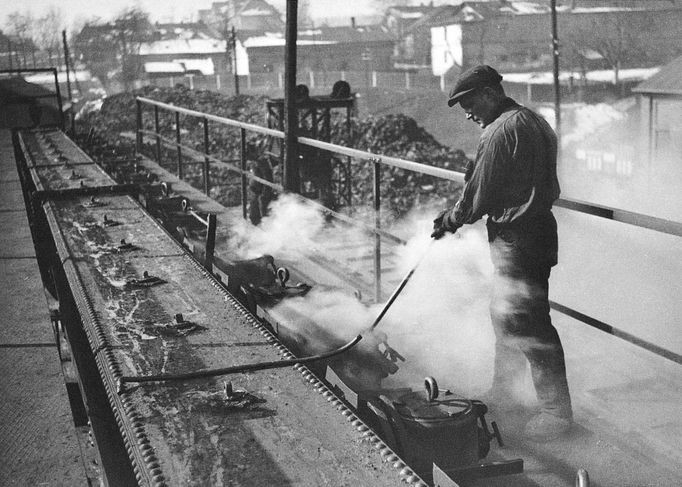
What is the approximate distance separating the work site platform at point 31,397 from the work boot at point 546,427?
1956mm

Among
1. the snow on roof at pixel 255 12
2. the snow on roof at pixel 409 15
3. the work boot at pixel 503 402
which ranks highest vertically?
the snow on roof at pixel 255 12

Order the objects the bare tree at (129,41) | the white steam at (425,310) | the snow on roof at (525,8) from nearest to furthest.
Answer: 1. the white steam at (425,310)
2. the snow on roof at (525,8)
3. the bare tree at (129,41)

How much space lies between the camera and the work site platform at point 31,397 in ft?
9.56

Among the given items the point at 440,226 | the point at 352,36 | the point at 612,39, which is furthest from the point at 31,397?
the point at 352,36

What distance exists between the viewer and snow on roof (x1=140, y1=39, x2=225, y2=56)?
8056cm

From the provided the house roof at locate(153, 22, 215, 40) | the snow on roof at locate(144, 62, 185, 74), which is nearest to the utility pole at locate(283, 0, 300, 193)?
the snow on roof at locate(144, 62, 185, 74)

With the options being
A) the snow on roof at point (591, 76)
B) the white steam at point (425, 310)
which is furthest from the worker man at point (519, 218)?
the snow on roof at point (591, 76)

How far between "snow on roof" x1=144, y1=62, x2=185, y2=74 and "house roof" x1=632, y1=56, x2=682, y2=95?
163ft

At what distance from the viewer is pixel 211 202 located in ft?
28.8

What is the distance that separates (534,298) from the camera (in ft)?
12.6

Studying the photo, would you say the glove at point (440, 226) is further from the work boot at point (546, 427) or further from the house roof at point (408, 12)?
the house roof at point (408, 12)

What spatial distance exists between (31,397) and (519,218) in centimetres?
225

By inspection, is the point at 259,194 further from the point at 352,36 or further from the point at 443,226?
the point at 352,36

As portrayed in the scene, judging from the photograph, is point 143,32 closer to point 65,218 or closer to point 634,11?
point 634,11
